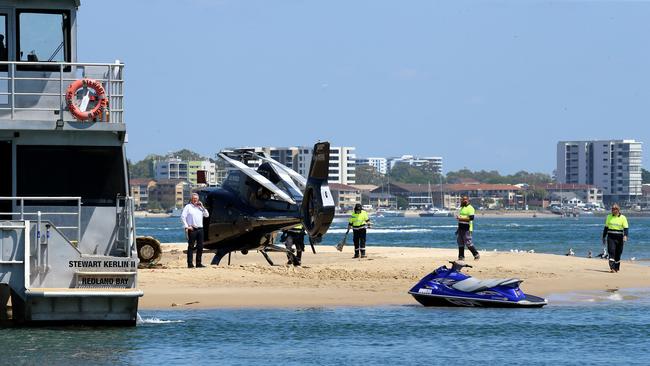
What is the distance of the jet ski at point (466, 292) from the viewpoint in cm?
2416

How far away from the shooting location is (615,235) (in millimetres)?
30953

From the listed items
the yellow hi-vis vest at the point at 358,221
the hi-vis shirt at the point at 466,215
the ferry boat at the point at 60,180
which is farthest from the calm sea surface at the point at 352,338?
the yellow hi-vis vest at the point at 358,221

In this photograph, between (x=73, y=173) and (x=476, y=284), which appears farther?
(x=476, y=284)

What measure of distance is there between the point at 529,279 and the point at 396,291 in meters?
4.00

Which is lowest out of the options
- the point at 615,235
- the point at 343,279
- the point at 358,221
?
the point at 343,279

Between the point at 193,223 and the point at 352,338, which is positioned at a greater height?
the point at 193,223

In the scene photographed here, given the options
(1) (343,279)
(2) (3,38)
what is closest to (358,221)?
(1) (343,279)

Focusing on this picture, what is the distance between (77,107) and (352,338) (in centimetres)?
529

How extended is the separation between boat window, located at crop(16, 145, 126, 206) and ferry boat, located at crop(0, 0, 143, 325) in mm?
15

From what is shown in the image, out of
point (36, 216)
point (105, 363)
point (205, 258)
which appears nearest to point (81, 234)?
point (36, 216)

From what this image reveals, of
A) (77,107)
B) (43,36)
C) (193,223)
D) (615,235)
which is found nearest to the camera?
(77,107)

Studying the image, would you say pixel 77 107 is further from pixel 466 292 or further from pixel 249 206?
pixel 249 206

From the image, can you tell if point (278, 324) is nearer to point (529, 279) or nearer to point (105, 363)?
point (105, 363)

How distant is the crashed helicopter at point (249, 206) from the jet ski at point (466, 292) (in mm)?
6287
